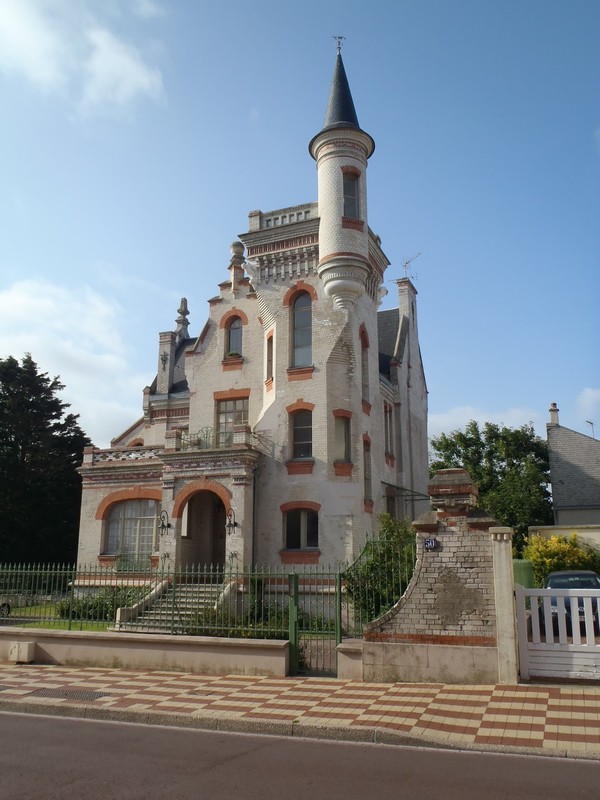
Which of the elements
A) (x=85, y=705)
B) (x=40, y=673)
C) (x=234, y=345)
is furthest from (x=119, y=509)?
(x=85, y=705)

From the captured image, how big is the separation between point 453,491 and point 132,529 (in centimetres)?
1744

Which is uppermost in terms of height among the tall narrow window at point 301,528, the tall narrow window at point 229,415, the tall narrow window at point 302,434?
the tall narrow window at point 229,415

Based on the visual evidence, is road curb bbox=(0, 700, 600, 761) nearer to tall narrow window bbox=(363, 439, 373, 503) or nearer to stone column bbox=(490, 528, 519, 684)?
stone column bbox=(490, 528, 519, 684)

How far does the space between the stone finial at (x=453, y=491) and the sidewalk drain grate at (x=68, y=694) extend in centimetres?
666

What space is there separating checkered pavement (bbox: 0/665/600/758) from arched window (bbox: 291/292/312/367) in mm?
14021

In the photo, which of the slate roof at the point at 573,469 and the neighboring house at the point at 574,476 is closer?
the neighboring house at the point at 574,476

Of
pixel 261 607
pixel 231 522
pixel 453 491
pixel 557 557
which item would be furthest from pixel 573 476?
pixel 453 491

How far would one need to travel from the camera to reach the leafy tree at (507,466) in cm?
3844

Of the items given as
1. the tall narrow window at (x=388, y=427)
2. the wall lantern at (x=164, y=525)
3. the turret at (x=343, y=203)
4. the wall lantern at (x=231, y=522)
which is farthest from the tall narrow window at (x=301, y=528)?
the turret at (x=343, y=203)

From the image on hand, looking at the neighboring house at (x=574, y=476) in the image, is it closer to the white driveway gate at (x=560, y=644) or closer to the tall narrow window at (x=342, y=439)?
the tall narrow window at (x=342, y=439)

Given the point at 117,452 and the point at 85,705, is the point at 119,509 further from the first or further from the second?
the point at 85,705

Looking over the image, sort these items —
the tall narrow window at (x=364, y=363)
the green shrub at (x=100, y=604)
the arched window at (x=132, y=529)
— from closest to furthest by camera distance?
the green shrub at (x=100, y=604) < the tall narrow window at (x=364, y=363) < the arched window at (x=132, y=529)

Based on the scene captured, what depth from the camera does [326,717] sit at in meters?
9.45

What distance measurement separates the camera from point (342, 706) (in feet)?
33.2
